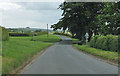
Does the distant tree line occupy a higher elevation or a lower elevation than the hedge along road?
higher

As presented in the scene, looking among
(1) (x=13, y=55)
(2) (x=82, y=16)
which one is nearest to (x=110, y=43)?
(1) (x=13, y=55)

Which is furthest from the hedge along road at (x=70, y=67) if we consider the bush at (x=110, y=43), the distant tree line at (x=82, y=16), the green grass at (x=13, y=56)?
the distant tree line at (x=82, y=16)

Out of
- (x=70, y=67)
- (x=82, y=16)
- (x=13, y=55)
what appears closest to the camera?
(x=70, y=67)

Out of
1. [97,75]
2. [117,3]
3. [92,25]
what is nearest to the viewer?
[97,75]

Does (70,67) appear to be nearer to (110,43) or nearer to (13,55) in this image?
(13,55)

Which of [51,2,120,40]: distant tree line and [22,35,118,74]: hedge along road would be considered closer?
[22,35,118,74]: hedge along road

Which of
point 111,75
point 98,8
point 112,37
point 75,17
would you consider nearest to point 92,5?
point 98,8

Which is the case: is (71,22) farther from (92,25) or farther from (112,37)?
(112,37)

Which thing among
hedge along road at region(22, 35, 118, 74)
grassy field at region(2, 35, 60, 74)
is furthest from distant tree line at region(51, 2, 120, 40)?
hedge along road at region(22, 35, 118, 74)

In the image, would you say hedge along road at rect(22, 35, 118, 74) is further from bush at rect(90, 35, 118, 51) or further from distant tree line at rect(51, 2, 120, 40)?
distant tree line at rect(51, 2, 120, 40)

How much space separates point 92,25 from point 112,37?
26.2 meters

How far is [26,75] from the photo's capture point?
26.9 ft

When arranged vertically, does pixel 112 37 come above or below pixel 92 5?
below

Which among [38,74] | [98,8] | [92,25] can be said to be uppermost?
[98,8]
